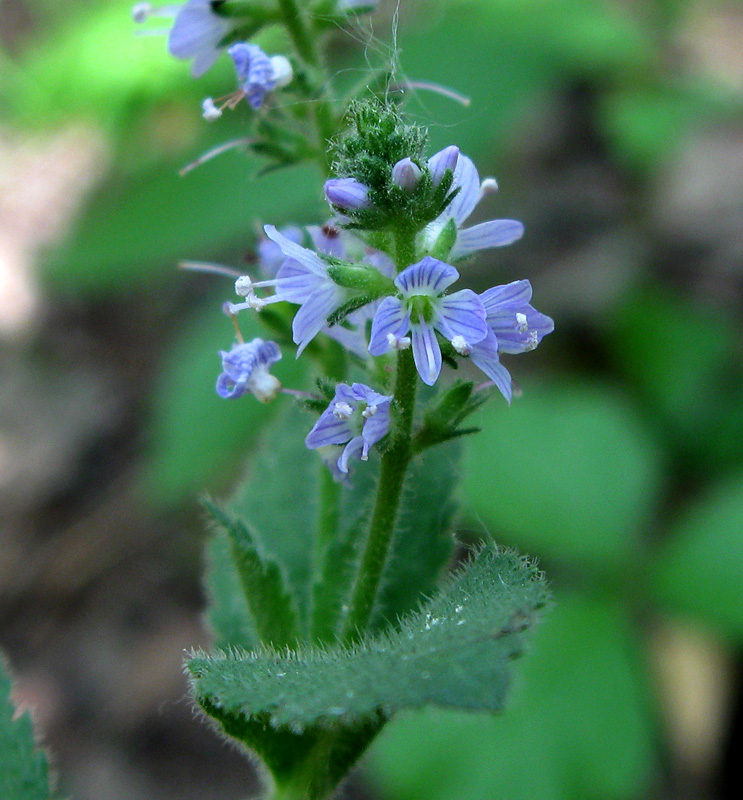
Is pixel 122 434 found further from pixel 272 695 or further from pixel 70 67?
pixel 272 695


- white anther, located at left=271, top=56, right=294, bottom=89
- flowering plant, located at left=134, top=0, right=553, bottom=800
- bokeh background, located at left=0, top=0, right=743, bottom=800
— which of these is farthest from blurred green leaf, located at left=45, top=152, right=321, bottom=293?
Answer: white anther, located at left=271, top=56, right=294, bottom=89

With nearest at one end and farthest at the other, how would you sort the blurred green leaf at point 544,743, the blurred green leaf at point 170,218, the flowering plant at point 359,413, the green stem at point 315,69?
the flowering plant at point 359,413
the green stem at point 315,69
the blurred green leaf at point 544,743
the blurred green leaf at point 170,218

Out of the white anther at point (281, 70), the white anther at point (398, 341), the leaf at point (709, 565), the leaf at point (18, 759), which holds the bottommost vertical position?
the leaf at point (709, 565)

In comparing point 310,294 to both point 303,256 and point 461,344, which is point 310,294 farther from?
point 461,344

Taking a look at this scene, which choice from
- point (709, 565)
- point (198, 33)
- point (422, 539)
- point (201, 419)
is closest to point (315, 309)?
point (422, 539)

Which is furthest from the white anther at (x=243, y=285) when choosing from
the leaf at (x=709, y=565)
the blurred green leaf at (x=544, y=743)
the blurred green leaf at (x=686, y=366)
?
the blurred green leaf at (x=686, y=366)

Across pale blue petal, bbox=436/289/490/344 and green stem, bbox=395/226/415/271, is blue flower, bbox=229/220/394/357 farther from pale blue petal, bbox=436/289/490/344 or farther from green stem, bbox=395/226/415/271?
pale blue petal, bbox=436/289/490/344

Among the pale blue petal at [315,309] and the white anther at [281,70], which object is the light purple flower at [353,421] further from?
the white anther at [281,70]
